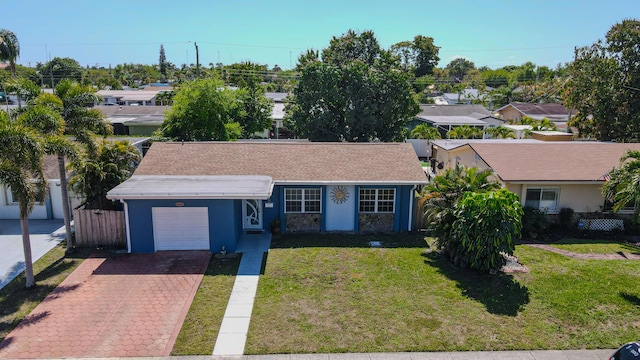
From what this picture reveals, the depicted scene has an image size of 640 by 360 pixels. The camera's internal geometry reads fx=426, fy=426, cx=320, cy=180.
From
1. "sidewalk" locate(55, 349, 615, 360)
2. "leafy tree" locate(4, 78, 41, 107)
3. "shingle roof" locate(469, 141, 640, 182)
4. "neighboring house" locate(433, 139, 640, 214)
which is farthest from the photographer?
"shingle roof" locate(469, 141, 640, 182)

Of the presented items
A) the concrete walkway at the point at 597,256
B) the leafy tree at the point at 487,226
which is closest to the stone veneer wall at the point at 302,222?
the leafy tree at the point at 487,226

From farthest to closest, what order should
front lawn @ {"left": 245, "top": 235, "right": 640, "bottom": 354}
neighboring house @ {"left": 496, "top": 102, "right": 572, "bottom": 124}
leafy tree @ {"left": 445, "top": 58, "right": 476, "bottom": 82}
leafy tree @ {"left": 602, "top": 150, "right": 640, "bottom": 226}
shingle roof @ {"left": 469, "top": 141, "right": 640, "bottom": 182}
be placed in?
leafy tree @ {"left": 445, "top": 58, "right": 476, "bottom": 82}, neighboring house @ {"left": 496, "top": 102, "right": 572, "bottom": 124}, shingle roof @ {"left": 469, "top": 141, "right": 640, "bottom": 182}, leafy tree @ {"left": 602, "top": 150, "right": 640, "bottom": 226}, front lawn @ {"left": 245, "top": 235, "right": 640, "bottom": 354}

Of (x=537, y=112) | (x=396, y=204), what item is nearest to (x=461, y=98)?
(x=537, y=112)

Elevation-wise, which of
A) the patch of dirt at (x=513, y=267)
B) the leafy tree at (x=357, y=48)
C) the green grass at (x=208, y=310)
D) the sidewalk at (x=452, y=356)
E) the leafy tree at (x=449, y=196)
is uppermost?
the leafy tree at (x=357, y=48)

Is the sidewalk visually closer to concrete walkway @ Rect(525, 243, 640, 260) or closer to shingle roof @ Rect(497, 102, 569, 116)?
concrete walkway @ Rect(525, 243, 640, 260)

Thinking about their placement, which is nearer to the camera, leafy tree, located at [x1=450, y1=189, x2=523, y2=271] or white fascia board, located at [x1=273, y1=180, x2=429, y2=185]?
leafy tree, located at [x1=450, y1=189, x2=523, y2=271]

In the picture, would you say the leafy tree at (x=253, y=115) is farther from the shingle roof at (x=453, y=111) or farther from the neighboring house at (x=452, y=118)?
the shingle roof at (x=453, y=111)

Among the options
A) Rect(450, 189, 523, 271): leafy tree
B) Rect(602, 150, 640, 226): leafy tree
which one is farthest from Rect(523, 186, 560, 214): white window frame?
Rect(450, 189, 523, 271): leafy tree
